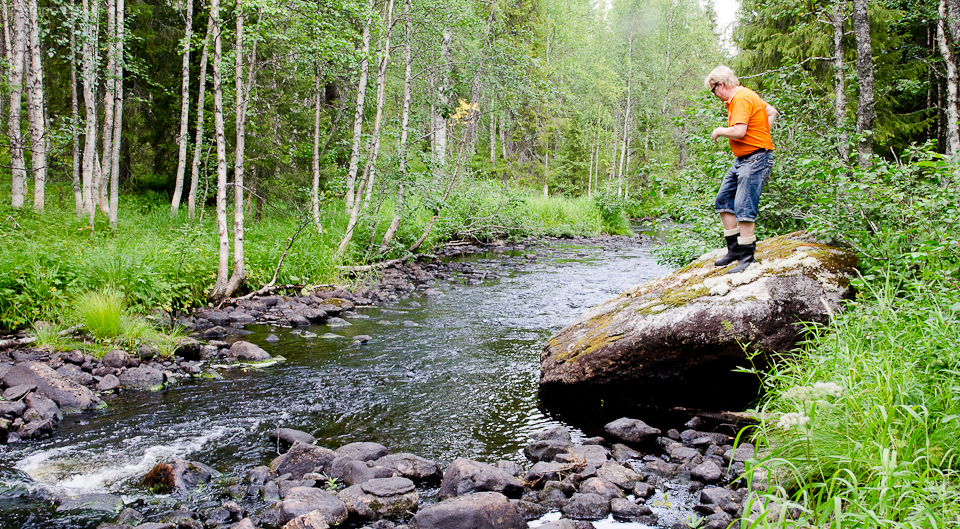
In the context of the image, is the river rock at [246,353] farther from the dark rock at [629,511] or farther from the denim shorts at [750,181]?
the denim shorts at [750,181]

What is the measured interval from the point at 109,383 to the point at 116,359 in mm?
634

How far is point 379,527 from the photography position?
13.0ft

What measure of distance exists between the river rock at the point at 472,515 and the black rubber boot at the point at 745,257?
3.76m

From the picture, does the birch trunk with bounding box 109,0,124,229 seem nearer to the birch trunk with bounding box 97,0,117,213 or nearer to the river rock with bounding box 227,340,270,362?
the birch trunk with bounding box 97,0,117,213

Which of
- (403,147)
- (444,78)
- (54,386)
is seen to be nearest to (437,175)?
(403,147)

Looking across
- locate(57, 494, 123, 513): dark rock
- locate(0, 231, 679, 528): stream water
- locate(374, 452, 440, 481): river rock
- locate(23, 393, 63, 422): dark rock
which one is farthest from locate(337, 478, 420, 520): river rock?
locate(23, 393, 63, 422): dark rock

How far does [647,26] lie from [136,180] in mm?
35698

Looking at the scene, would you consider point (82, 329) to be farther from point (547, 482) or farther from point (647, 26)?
point (647, 26)

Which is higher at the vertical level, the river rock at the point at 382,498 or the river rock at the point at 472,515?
the river rock at the point at 472,515

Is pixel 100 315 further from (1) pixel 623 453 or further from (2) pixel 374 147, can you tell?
(2) pixel 374 147

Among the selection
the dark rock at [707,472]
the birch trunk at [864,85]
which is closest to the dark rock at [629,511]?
the dark rock at [707,472]

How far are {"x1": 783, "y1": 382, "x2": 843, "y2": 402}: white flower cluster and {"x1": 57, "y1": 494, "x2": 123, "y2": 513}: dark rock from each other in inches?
189

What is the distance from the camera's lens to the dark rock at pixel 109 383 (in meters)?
6.56

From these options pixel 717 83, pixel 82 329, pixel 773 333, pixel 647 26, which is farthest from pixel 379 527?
pixel 647 26
